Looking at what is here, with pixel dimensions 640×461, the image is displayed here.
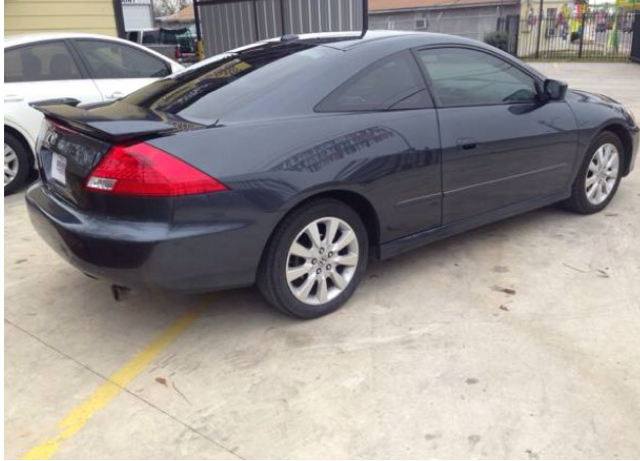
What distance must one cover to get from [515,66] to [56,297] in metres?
3.46

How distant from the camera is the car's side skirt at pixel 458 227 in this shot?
12.3ft

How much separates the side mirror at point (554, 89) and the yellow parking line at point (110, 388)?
114 inches

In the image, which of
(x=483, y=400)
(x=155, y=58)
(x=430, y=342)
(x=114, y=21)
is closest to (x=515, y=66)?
(x=430, y=342)

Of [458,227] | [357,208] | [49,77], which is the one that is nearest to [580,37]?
[49,77]

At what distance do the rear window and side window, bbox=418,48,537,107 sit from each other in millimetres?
735

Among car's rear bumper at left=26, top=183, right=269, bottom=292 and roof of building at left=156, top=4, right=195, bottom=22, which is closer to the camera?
car's rear bumper at left=26, top=183, right=269, bottom=292

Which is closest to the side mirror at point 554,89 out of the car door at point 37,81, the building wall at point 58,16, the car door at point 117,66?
the car door at point 117,66

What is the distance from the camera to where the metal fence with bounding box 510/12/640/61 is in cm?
2575

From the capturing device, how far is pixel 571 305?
366 centimetres

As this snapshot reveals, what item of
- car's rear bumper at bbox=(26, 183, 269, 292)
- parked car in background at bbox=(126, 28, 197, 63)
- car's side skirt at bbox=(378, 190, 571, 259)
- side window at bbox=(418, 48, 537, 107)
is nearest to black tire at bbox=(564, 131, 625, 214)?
car's side skirt at bbox=(378, 190, 571, 259)

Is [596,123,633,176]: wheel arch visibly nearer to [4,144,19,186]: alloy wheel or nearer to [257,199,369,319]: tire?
[257,199,369,319]: tire

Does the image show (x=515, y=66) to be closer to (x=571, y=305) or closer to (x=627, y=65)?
(x=571, y=305)

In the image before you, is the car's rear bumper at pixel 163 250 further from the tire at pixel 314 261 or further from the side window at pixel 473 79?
the side window at pixel 473 79

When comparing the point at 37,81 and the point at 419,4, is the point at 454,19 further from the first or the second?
the point at 37,81
